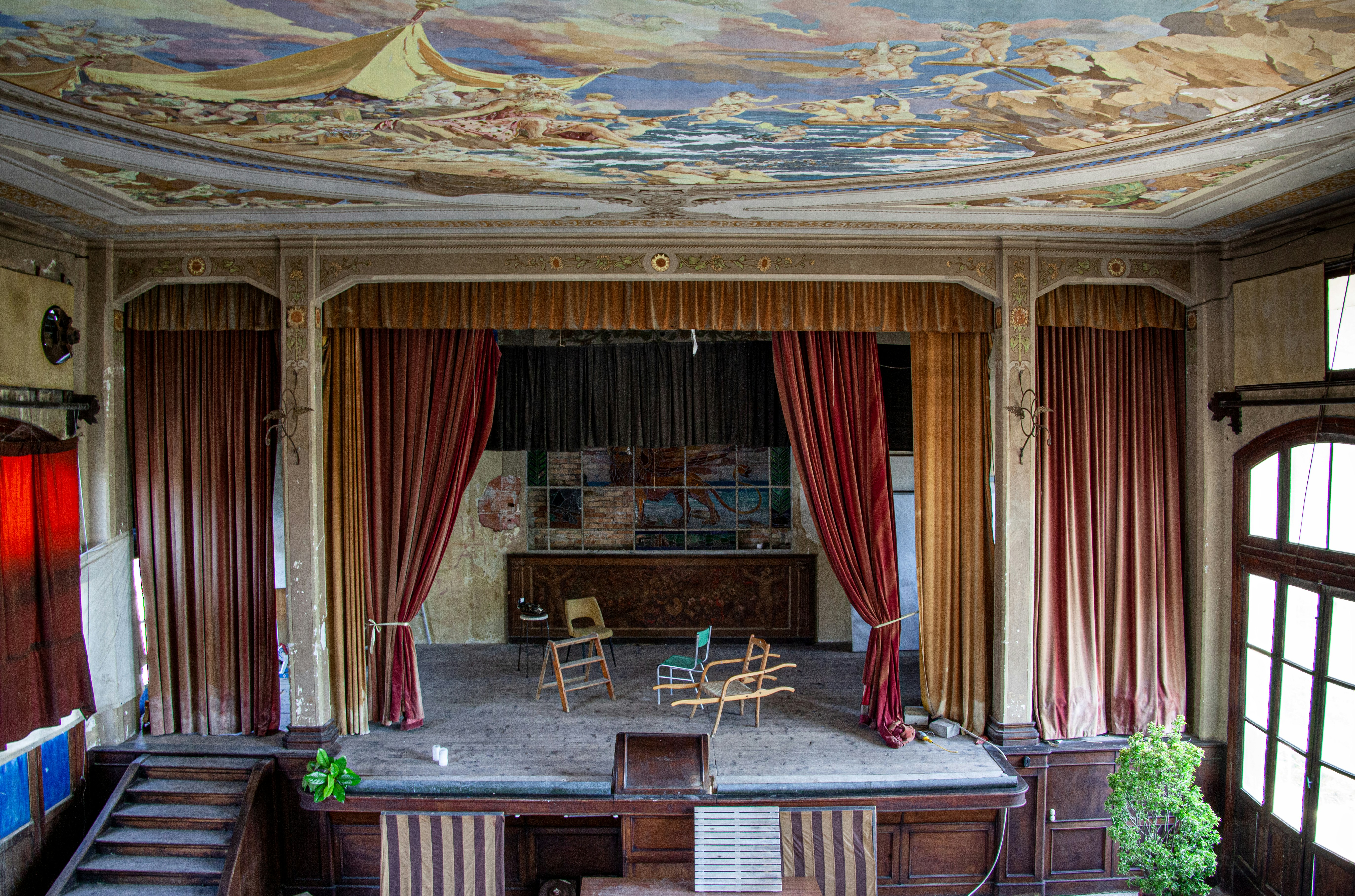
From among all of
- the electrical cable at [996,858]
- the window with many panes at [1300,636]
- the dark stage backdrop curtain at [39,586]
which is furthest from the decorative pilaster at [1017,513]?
the dark stage backdrop curtain at [39,586]

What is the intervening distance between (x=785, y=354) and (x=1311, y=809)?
4311 millimetres

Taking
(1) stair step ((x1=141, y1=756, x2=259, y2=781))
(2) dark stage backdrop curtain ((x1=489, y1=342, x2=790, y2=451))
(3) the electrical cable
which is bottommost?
(3) the electrical cable

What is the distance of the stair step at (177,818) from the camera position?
532 centimetres

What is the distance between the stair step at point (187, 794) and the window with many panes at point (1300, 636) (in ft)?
21.9

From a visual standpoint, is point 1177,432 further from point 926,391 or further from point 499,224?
point 499,224

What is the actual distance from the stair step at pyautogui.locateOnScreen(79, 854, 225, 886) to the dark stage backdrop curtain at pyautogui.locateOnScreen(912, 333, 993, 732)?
4.90 m

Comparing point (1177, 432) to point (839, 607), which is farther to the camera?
point (839, 607)

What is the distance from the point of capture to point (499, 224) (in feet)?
18.0

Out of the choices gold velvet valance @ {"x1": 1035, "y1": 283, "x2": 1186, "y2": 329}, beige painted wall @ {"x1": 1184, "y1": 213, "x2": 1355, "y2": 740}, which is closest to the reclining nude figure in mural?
gold velvet valance @ {"x1": 1035, "y1": 283, "x2": 1186, "y2": 329}

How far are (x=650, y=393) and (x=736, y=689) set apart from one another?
280cm

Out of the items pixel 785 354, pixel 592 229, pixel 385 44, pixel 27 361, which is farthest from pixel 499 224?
pixel 27 361

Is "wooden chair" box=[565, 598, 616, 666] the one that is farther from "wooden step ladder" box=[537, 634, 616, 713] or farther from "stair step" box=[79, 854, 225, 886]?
"stair step" box=[79, 854, 225, 886]

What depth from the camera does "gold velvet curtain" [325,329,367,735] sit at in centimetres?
589

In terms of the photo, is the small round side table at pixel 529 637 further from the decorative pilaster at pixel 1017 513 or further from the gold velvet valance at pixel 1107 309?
the gold velvet valance at pixel 1107 309
